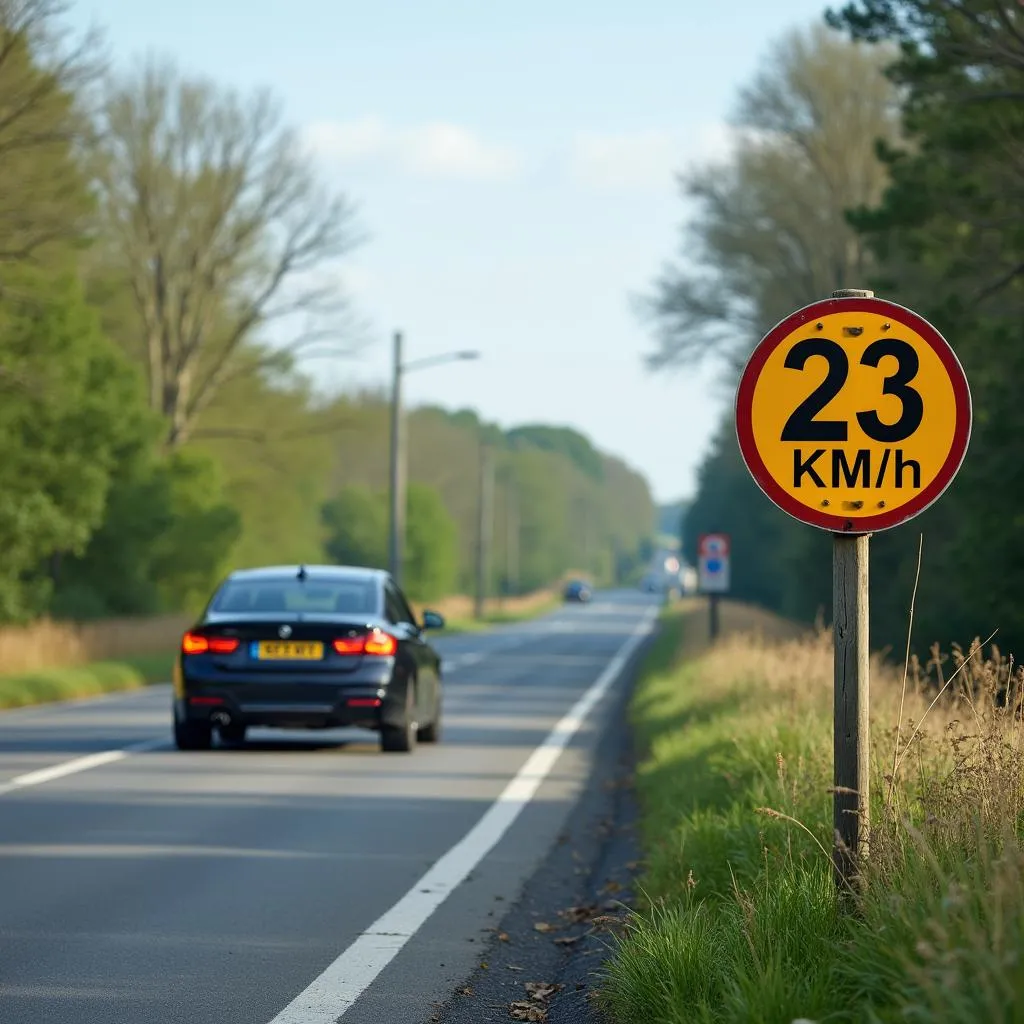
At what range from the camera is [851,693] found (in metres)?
6.52

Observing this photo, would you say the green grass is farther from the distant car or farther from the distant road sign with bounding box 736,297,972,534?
the distant car

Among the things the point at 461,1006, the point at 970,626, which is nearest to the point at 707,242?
the point at 970,626

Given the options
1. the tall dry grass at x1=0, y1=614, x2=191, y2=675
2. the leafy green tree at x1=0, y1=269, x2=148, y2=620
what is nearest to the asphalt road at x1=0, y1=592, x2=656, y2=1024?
the tall dry grass at x1=0, y1=614, x2=191, y2=675

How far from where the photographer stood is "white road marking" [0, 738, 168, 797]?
14094mm

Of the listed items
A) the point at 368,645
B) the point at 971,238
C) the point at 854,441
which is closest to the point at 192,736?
the point at 368,645

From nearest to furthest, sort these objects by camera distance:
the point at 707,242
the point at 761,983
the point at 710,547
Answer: the point at 761,983 → the point at 710,547 → the point at 707,242

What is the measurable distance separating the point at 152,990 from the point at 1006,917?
331 centimetres

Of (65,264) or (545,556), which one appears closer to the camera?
(65,264)

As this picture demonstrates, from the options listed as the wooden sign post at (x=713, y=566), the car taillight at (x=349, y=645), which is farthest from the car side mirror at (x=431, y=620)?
the wooden sign post at (x=713, y=566)

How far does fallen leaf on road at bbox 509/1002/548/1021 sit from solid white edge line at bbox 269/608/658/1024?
53 centimetres

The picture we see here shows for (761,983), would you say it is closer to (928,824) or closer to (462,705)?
(928,824)

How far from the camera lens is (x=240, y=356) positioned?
52.9 m

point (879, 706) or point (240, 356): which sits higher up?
point (240, 356)

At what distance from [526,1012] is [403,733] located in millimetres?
9849
